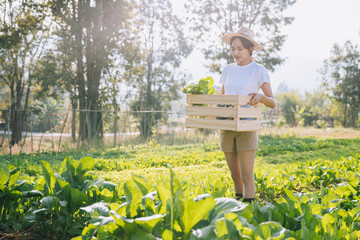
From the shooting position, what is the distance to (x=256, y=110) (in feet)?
9.30

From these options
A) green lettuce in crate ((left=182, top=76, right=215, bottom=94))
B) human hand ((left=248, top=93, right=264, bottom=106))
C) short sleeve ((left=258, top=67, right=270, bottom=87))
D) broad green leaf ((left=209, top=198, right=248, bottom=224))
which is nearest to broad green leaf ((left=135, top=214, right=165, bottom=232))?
broad green leaf ((left=209, top=198, right=248, bottom=224))

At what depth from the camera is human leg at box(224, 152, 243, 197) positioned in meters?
3.13

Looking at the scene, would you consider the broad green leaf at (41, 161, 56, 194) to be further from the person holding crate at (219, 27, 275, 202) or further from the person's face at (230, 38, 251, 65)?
the person's face at (230, 38, 251, 65)

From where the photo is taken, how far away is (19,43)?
15.1 m

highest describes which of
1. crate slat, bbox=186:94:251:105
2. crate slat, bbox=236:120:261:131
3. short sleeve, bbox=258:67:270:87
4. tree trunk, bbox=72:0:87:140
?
tree trunk, bbox=72:0:87:140

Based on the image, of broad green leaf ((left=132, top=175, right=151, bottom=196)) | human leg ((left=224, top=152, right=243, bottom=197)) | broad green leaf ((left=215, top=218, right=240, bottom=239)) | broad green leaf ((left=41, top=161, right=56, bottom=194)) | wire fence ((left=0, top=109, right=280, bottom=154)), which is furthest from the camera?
wire fence ((left=0, top=109, right=280, bottom=154))

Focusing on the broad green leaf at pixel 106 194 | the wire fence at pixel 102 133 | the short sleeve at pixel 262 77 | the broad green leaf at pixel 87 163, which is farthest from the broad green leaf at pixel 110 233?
the wire fence at pixel 102 133

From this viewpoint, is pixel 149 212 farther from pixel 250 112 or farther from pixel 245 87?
pixel 245 87

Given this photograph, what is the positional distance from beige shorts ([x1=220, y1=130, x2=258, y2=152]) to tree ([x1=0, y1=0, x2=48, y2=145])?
1053 cm

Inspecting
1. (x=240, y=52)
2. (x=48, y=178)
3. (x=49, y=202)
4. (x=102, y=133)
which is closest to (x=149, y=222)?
(x=49, y=202)

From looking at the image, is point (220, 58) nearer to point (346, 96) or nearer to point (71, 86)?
point (71, 86)

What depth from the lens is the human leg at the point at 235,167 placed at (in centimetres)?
313

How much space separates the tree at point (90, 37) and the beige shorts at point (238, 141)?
10881mm

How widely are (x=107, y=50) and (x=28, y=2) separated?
4.73 m
